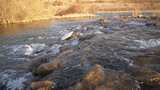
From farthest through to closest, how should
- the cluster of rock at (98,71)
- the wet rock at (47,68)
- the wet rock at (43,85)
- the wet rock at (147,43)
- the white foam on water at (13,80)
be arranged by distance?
the wet rock at (147,43)
the wet rock at (47,68)
the white foam on water at (13,80)
the wet rock at (43,85)
the cluster of rock at (98,71)

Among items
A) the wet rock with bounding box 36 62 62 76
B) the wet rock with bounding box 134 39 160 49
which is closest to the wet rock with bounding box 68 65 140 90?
the wet rock with bounding box 36 62 62 76

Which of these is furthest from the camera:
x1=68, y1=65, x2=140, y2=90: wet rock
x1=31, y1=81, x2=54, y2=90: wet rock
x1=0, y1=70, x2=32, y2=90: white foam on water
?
x1=0, y1=70, x2=32, y2=90: white foam on water

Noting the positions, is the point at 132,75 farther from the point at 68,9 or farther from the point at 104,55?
the point at 68,9

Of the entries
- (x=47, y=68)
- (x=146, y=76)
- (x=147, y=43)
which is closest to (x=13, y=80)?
(x=47, y=68)

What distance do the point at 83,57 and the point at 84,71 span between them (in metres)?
2.85

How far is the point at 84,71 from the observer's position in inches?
515

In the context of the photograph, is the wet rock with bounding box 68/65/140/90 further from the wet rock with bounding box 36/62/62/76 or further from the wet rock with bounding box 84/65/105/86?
the wet rock with bounding box 36/62/62/76

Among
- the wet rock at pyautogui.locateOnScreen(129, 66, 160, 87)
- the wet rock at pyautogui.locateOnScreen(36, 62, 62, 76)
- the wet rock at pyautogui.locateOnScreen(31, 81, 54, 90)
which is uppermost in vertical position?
the wet rock at pyautogui.locateOnScreen(129, 66, 160, 87)

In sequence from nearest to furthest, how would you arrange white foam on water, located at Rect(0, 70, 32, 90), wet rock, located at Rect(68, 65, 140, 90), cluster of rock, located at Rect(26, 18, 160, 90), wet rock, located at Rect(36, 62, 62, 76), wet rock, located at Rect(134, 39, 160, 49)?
1. wet rock, located at Rect(68, 65, 140, 90)
2. cluster of rock, located at Rect(26, 18, 160, 90)
3. white foam on water, located at Rect(0, 70, 32, 90)
4. wet rock, located at Rect(36, 62, 62, 76)
5. wet rock, located at Rect(134, 39, 160, 49)

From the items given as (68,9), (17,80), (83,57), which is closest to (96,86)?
(17,80)

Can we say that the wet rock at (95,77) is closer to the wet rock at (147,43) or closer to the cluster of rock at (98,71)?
the cluster of rock at (98,71)

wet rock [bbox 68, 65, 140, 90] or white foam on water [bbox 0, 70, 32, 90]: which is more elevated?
wet rock [bbox 68, 65, 140, 90]

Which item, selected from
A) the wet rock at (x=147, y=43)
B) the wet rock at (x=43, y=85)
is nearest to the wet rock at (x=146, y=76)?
the wet rock at (x=43, y=85)

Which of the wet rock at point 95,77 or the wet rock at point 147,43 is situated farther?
the wet rock at point 147,43
